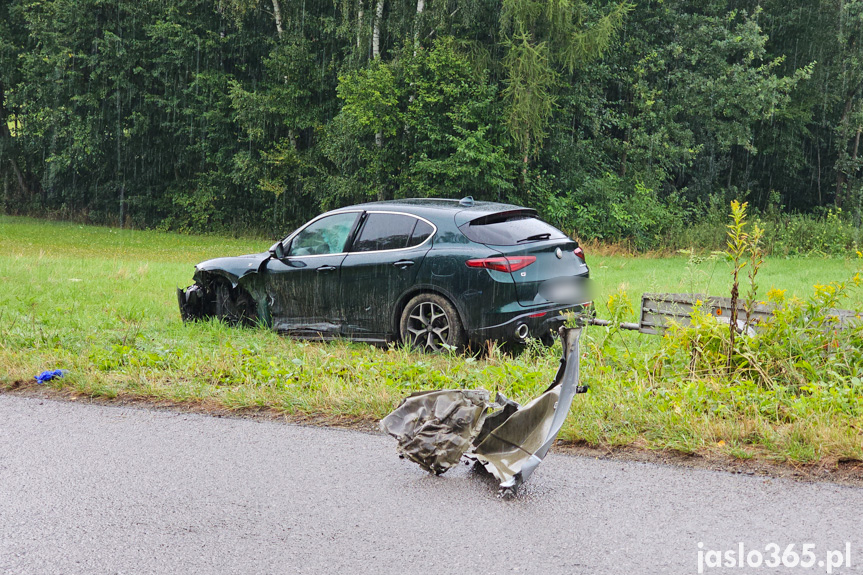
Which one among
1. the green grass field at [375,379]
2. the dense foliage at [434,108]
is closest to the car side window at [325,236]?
the green grass field at [375,379]

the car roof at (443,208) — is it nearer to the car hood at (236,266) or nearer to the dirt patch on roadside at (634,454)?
the car hood at (236,266)

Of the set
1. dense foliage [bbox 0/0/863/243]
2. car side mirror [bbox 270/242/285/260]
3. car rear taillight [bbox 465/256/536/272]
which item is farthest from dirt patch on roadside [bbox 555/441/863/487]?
dense foliage [bbox 0/0/863/243]

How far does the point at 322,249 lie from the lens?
9336mm

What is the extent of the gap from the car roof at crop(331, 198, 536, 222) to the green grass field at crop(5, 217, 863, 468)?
1.51 m

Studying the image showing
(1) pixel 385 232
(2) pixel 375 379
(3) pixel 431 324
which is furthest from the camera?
(1) pixel 385 232

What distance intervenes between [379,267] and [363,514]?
4.70m

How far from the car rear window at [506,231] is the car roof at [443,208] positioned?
8cm

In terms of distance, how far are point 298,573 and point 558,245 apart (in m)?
5.63

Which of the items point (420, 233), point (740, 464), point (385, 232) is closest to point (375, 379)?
point (420, 233)

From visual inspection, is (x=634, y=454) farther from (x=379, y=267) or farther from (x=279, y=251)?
(x=279, y=251)

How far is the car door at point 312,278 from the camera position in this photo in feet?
29.8

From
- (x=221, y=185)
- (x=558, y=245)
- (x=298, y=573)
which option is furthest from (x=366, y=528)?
(x=221, y=185)

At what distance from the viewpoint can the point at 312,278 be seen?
9.21m

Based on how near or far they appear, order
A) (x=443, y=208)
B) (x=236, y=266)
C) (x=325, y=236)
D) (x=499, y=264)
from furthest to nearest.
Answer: (x=236, y=266)
(x=325, y=236)
(x=443, y=208)
(x=499, y=264)
